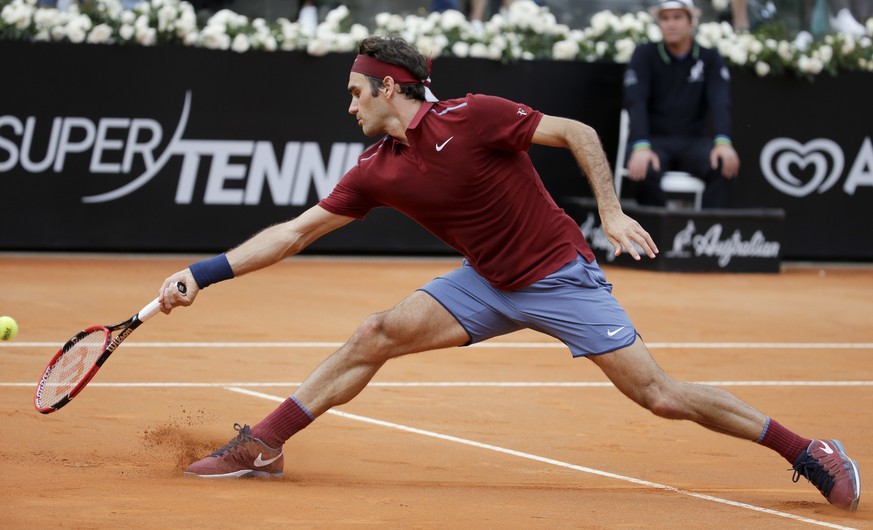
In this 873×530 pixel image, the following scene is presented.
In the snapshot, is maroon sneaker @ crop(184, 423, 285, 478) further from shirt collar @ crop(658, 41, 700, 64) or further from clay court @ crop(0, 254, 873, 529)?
shirt collar @ crop(658, 41, 700, 64)

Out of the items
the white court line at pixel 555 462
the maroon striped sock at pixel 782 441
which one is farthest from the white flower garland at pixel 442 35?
the maroon striped sock at pixel 782 441

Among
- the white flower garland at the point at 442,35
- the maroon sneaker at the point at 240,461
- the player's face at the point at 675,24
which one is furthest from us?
the player's face at the point at 675,24

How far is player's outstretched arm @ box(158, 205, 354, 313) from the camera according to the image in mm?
5254

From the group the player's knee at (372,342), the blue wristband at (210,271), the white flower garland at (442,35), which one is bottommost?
the player's knee at (372,342)

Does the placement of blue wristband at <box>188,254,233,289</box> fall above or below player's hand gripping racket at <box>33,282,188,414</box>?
above

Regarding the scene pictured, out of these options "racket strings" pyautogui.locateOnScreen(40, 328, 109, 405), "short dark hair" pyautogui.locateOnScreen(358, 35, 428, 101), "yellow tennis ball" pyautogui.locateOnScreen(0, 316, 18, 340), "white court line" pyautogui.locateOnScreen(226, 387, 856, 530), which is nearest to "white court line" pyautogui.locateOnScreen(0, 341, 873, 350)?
"white court line" pyautogui.locateOnScreen(226, 387, 856, 530)

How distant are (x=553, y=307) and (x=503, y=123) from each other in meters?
0.71

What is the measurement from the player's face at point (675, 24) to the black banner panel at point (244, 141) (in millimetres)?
1002

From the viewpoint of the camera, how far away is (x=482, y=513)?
4.80 meters

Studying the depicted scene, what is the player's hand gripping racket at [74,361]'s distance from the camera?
536cm

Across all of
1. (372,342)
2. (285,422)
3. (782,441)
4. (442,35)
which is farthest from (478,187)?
(442,35)

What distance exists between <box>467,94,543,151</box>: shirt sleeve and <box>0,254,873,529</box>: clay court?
1292mm

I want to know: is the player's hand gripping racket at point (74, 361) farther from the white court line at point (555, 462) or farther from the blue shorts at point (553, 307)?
the white court line at point (555, 462)

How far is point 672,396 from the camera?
16.7ft
